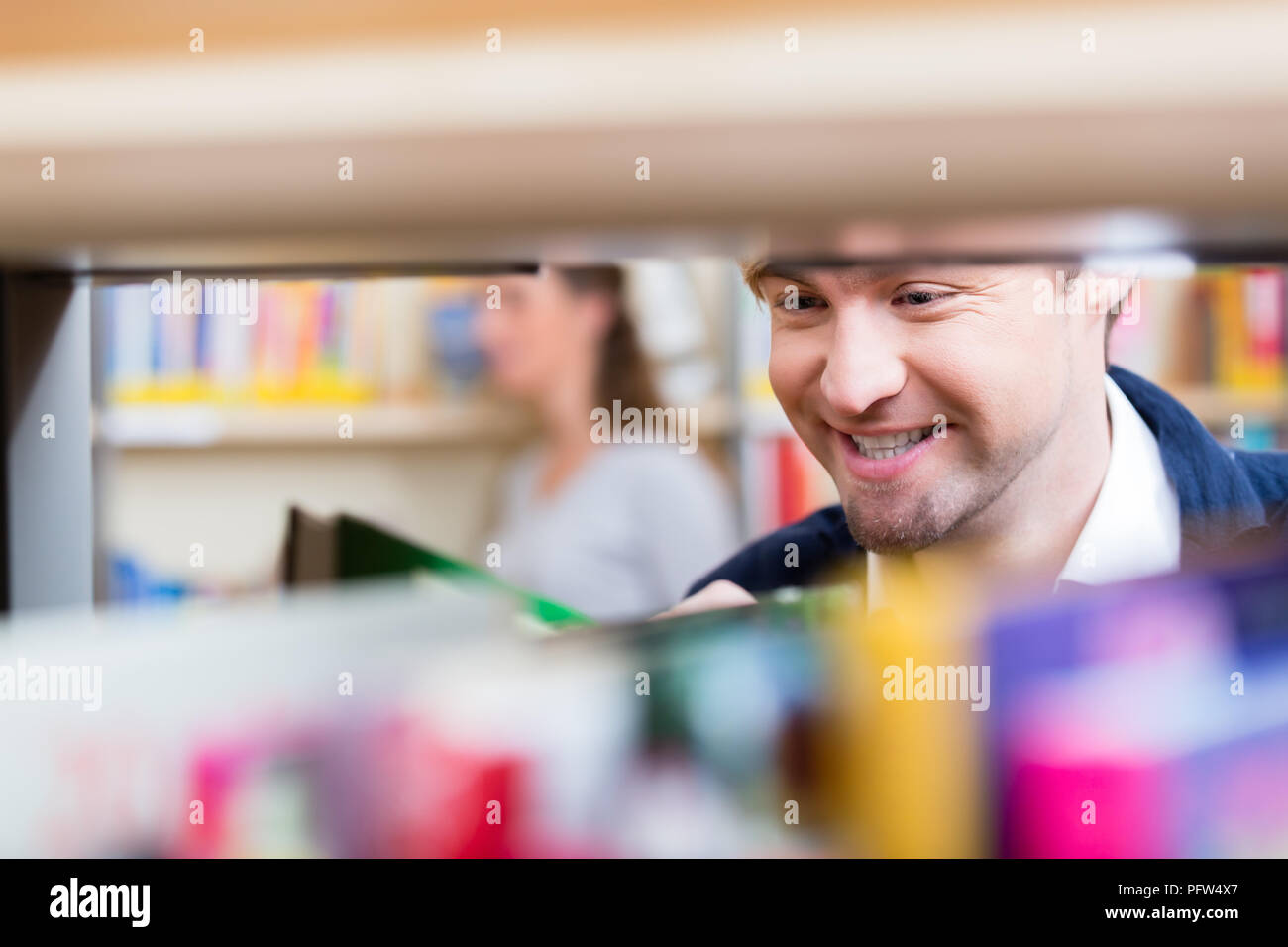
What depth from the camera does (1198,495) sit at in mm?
640

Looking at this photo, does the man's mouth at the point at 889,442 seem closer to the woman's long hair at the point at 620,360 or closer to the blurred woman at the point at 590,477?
the blurred woman at the point at 590,477

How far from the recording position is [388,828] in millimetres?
647

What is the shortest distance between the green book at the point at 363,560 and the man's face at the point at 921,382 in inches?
9.1

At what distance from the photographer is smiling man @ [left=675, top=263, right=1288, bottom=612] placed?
2.02 feet

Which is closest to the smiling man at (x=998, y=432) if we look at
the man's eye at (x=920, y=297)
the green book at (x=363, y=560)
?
the man's eye at (x=920, y=297)

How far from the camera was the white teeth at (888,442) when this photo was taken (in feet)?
2.05

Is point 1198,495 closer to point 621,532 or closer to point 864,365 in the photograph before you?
point 864,365
